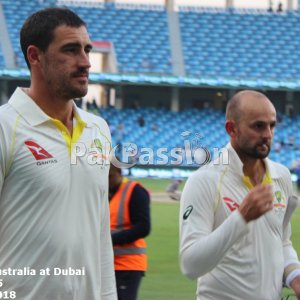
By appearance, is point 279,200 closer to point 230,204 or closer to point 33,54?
point 230,204

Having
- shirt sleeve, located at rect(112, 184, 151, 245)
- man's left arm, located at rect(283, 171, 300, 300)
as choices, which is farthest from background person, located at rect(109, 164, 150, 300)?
man's left arm, located at rect(283, 171, 300, 300)

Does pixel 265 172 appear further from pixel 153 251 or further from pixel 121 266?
pixel 153 251

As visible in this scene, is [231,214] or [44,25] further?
[231,214]

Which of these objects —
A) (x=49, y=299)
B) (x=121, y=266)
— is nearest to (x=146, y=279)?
(x=121, y=266)

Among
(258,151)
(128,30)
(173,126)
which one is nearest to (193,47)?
(128,30)

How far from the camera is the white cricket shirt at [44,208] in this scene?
3639 mm

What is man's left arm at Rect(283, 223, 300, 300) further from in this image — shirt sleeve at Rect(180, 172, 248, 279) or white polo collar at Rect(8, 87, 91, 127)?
white polo collar at Rect(8, 87, 91, 127)

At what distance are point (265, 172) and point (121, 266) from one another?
9.69 feet

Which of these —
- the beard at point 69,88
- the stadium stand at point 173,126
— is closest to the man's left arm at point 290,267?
the beard at point 69,88

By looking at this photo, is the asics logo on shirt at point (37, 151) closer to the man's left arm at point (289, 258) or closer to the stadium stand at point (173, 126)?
the man's left arm at point (289, 258)

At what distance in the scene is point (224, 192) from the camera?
4.46 meters

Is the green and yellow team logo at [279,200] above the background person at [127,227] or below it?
above

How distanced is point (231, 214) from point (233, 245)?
0.70 feet

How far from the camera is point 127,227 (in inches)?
290
